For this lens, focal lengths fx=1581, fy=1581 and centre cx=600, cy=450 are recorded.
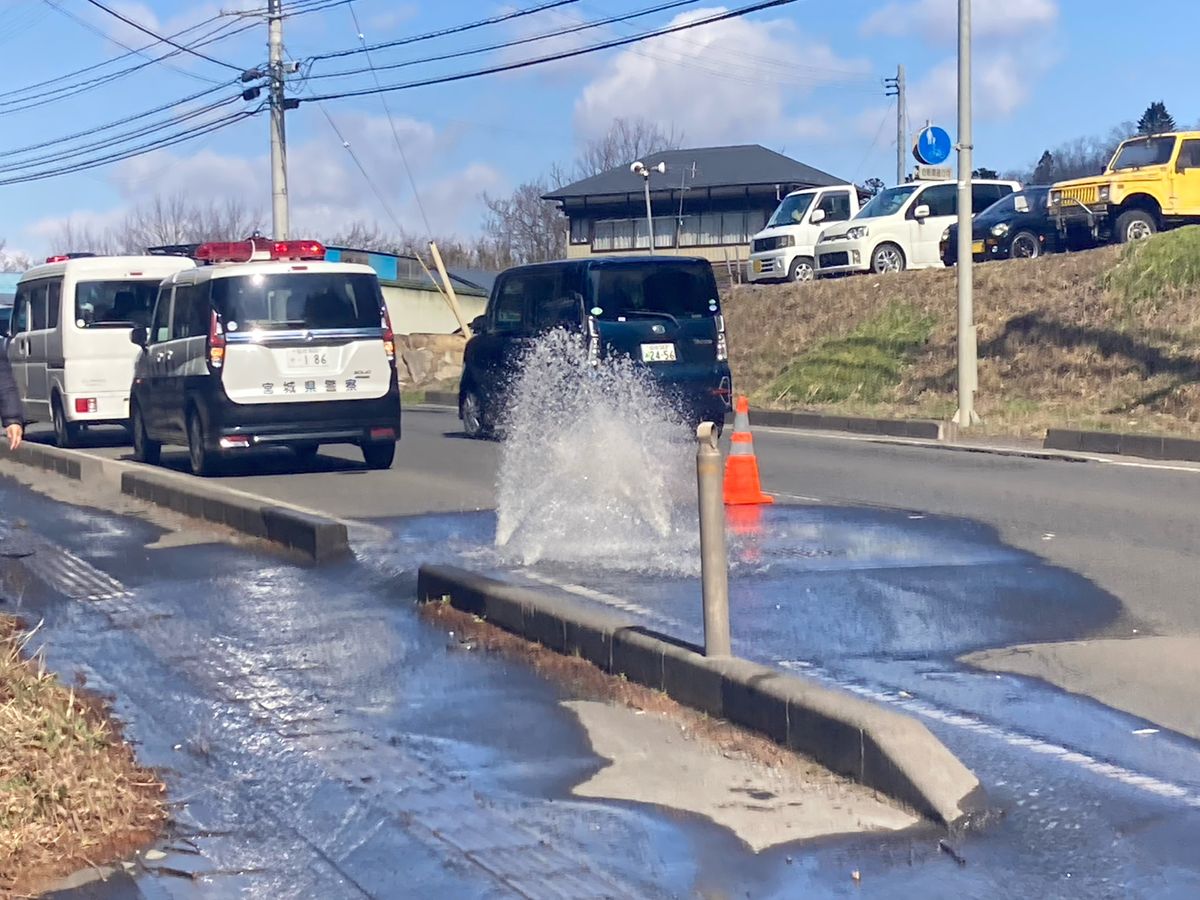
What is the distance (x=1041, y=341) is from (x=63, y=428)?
13.3 m

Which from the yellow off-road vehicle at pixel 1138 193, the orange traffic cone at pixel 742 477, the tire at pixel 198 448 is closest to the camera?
the orange traffic cone at pixel 742 477

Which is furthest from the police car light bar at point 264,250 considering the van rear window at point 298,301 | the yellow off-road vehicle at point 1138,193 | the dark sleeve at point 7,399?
the yellow off-road vehicle at point 1138,193

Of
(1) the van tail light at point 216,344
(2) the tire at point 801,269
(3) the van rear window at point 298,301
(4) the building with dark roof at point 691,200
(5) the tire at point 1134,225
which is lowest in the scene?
(1) the van tail light at point 216,344

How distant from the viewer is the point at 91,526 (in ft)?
39.7

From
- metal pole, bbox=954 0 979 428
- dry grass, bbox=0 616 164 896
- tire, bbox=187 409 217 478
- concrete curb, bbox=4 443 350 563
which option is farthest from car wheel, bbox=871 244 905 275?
dry grass, bbox=0 616 164 896

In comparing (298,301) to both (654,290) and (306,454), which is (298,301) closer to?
(306,454)

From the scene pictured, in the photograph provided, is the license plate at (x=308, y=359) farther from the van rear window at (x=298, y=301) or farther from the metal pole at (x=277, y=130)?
the metal pole at (x=277, y=130)

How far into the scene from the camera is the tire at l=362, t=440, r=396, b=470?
15617 millimetres

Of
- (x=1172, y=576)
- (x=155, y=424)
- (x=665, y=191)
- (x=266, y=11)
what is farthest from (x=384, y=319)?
(x=665, y=191)

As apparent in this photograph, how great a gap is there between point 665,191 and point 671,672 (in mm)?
55095

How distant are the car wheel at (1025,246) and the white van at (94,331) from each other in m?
13.7

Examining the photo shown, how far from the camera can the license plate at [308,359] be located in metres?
14.5

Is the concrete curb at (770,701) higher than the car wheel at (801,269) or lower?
lower

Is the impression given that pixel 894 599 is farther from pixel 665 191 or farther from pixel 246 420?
pixel 665 191
